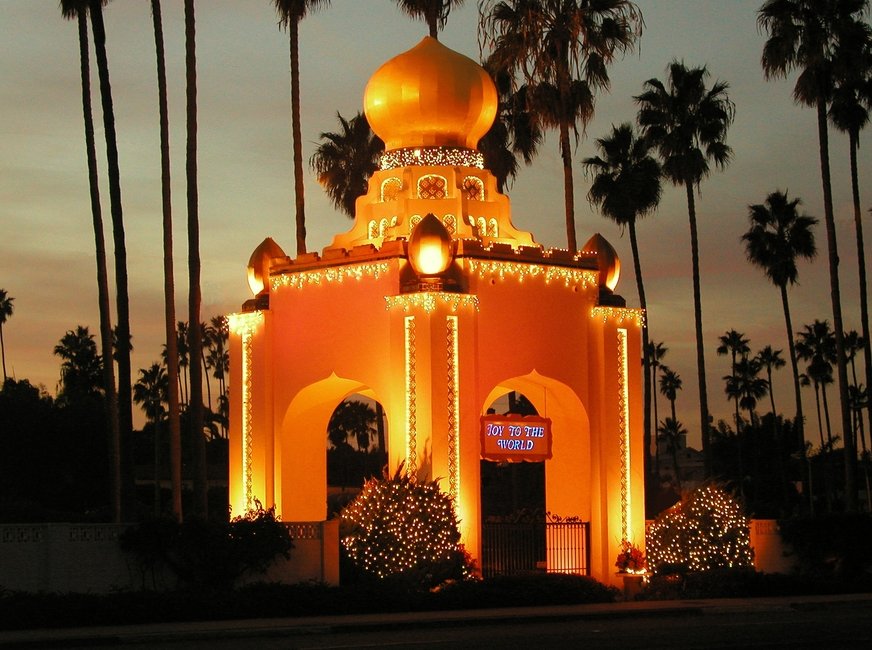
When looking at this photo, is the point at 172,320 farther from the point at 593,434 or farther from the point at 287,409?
the point at 593,434

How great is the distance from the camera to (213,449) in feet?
295

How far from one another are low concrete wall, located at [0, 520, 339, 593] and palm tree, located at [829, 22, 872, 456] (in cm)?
2355

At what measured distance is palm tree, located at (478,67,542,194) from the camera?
46.4 m

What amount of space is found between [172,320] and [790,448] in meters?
67.6

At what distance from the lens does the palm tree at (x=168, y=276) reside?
111 feet

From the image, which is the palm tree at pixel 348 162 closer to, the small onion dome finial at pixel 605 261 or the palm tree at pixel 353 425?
the small onion dome finial at pixel 605 261

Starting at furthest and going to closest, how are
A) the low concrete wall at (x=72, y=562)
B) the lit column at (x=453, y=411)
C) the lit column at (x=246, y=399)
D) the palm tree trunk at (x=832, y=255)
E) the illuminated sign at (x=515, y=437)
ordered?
1. the palm tree trunk at (x=832, y=255)
2. the lit column at (x=246, y=399)
3. the illuminated sign at (x=515, y=437)
4. the lit column at (x=453, y=411)
5. the low concrete wall at (x=72, y=562)

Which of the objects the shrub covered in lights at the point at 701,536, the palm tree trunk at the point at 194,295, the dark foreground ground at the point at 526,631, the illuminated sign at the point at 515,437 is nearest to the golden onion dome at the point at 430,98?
the palm tree trunk at the point at 194,295

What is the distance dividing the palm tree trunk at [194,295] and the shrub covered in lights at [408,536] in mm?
4117

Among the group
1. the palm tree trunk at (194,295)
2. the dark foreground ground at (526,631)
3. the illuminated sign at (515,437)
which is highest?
the palm tree trunk at (194,295)

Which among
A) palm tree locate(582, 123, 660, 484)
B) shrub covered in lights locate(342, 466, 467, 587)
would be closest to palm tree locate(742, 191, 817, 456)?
palm tree locate(582, 123, 660, 484)

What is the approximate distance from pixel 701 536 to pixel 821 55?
16624 mm

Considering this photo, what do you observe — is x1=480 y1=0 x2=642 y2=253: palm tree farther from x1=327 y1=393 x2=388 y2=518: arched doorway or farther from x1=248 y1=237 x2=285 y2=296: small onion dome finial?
x1=327 y1=393 x2=388 y2=518: arched doorway

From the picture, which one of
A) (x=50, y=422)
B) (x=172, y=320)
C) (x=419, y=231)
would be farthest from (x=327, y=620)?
(x=50, y=422)
